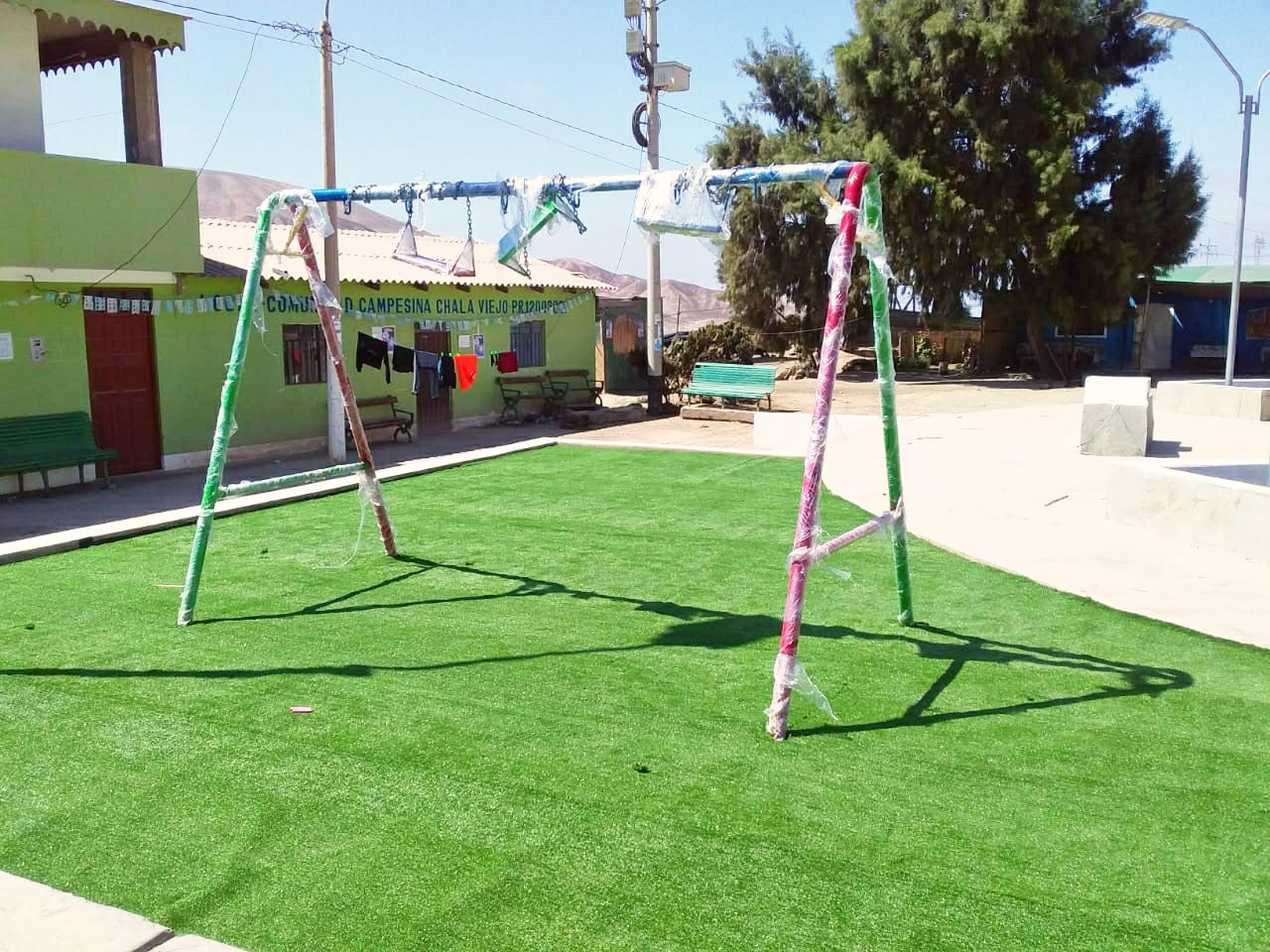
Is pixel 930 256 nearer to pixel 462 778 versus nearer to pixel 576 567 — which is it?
pixel 576 567

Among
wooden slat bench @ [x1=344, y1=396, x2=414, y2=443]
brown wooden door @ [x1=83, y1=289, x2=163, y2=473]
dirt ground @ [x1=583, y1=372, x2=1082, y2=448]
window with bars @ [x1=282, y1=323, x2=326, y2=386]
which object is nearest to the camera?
brown wooden door @ [x1=83, y1=289, x2=163, y2=473]

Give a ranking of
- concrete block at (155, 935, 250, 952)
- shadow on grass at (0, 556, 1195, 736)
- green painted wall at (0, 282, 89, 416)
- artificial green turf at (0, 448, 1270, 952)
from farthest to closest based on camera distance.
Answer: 1. green painted wall at (0, 282, 89, 416)
2. shadow on grass at (0, 556, 1195, 736)
3. artificial green turf at (0, 448, 1270, 952)
4. concrete block at (155, 935, 250, 952)

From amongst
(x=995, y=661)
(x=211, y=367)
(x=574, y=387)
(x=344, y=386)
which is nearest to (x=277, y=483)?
(x=344, y=386)

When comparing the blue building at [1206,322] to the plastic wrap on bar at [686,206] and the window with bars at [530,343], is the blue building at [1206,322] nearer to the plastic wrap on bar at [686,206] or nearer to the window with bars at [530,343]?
the window with bars at [530,343]

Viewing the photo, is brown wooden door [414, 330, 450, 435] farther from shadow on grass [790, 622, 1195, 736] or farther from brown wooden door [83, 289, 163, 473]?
shadow on grass [790, 622, 1195, 736]

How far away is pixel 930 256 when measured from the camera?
28.6m

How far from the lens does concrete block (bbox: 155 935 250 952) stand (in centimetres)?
329

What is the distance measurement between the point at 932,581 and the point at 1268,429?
1196cm

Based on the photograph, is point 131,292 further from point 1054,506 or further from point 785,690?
point 785,690

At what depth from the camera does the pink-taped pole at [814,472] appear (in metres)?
4.94

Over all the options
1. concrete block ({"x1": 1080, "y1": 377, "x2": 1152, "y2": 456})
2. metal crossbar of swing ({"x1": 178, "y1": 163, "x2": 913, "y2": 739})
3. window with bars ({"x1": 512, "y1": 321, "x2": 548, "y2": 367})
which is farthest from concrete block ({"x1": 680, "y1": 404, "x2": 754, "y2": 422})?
metal crossbar of swing ({"x1": 178, "y1": 163, "x2": 913, "y2": 739})

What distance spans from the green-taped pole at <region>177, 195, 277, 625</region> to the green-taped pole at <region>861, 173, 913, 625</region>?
372 centimetres

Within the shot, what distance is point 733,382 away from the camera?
2202 centimetres

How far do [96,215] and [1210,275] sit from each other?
33231mm
